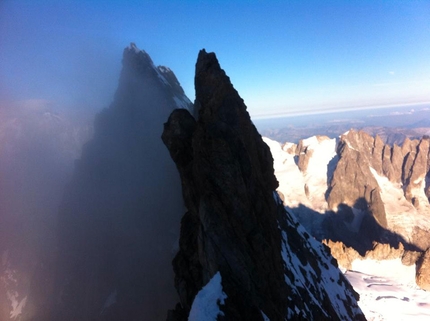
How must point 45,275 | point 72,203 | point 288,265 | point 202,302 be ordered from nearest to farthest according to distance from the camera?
1. point 202,302
2. point 288,265
3. point 45,275
4. point 72,203

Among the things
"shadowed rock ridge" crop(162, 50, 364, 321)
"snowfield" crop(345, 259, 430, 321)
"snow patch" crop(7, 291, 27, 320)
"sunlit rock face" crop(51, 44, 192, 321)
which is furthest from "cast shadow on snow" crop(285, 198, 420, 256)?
"snow patch" crop(7, 291, 27, 320)

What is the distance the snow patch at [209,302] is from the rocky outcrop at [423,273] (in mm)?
84228

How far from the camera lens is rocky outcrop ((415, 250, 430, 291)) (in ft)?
238

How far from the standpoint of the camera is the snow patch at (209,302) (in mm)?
14375

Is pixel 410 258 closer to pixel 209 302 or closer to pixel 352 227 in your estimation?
pixel 352 227

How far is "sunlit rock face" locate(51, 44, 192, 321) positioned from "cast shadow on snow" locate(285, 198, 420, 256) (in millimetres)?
68831

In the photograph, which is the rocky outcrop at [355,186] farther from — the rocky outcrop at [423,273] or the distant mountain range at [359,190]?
the rocky outcrop at [423,273]

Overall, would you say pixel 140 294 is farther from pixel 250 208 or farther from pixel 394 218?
pixel 394 218

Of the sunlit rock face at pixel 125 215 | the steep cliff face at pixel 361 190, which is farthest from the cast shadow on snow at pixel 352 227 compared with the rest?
the sunlit rock face at pixel 125 215

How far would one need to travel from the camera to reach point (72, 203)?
237 ft

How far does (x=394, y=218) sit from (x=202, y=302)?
163 meters

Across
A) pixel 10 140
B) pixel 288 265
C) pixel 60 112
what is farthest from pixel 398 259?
pixel 10 140

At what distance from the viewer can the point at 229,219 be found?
18.9 m

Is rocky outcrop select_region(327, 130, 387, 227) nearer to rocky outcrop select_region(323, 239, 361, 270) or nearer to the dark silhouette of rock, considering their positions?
the dark silhouette of rock
